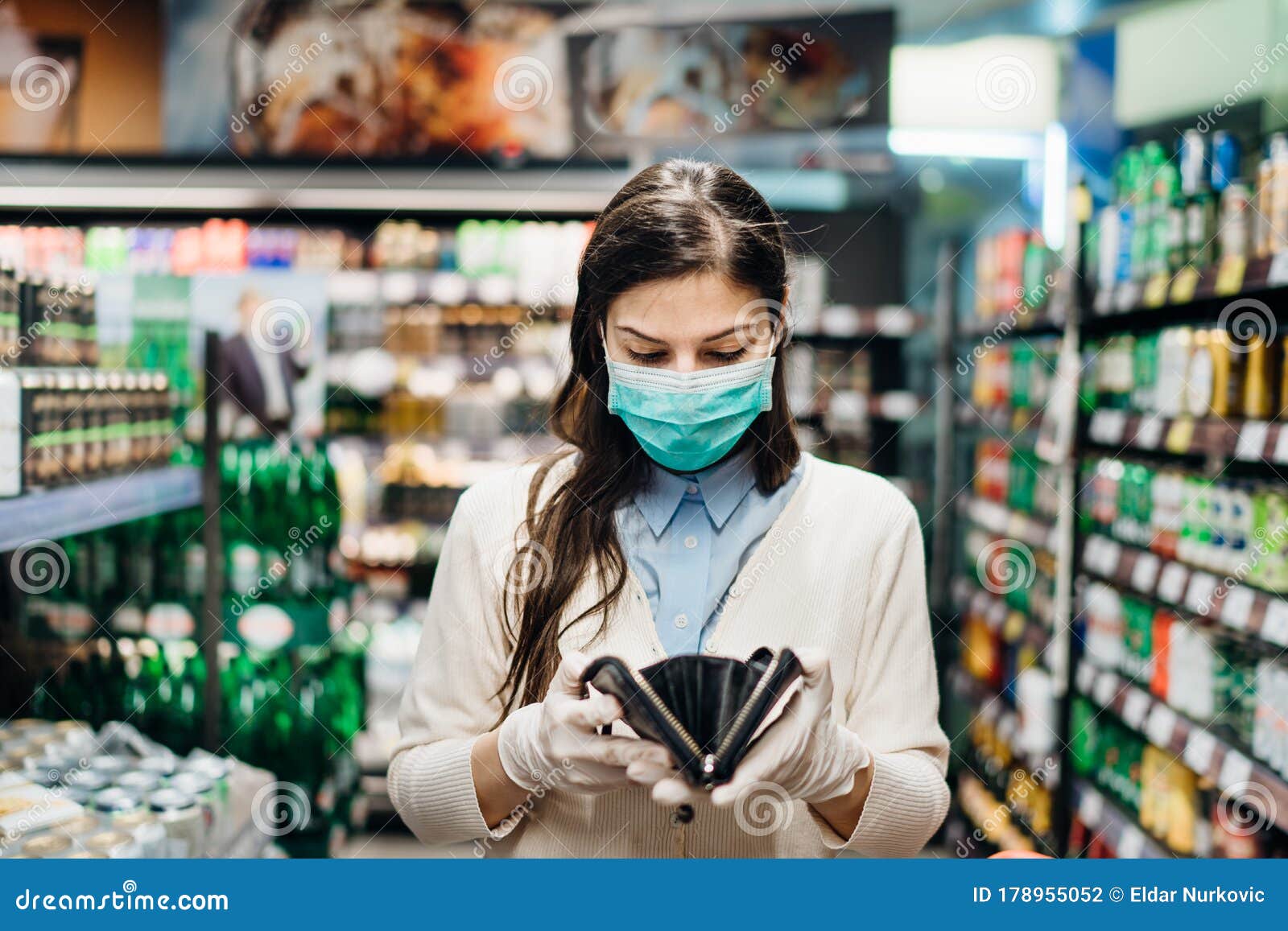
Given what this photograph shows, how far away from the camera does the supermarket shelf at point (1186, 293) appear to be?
2406 mm

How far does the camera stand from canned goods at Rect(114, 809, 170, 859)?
1.83 metres

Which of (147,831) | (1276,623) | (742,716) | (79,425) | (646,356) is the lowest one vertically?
(147,831)

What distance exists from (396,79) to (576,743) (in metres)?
4.87

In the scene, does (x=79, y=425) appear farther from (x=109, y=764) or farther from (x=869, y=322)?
(x=869, y=322)

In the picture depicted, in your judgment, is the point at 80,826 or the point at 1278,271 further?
the point at 1278,271

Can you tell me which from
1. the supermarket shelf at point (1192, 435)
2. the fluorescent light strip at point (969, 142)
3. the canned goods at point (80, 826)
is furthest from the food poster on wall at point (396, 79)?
the canned goods at point (80, 826)

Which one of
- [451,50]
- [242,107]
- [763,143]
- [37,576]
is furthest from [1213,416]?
[763,143]

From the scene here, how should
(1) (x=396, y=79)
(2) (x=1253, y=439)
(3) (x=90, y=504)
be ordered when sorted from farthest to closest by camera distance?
(1) (x=396, y=79) < (2) (x=1253, y=439) < (3) (x=90, y=504)

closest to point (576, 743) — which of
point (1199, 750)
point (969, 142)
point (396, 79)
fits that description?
point (1199, 750)

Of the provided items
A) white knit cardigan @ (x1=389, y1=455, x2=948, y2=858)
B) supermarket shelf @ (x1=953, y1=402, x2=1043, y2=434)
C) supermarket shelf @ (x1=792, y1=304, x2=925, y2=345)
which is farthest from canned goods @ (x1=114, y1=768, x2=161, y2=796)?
supermarket shelf @ (x1=792, y1=304, x2=925, y2=345)

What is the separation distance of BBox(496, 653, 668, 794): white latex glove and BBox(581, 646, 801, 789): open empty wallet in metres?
0.02

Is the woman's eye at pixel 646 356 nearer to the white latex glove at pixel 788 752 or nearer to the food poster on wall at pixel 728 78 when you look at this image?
the white latex glove at pixel 788 752

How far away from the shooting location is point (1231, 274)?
8.36 feet

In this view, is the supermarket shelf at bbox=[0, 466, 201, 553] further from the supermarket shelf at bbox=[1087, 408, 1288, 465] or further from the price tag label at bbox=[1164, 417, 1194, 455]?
the price tag label at bbox=[1164, 417, 1194, 455]
